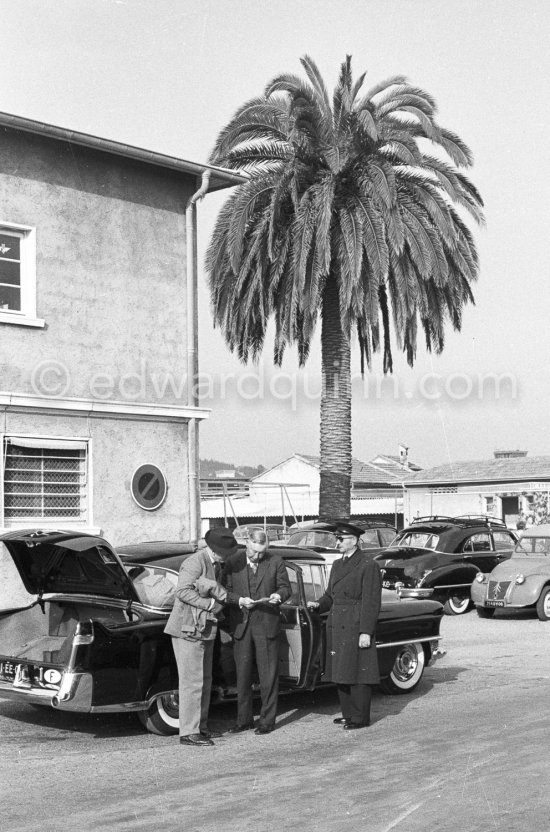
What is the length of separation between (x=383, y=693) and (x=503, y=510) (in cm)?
3513

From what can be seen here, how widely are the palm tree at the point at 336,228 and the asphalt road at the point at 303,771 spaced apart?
479 inches

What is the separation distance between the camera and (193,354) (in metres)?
16.1

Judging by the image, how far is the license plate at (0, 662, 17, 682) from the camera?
316 inches

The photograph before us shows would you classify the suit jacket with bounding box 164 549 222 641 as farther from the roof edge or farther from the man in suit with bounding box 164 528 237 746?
the roof edge

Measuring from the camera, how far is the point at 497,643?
14.2 meters

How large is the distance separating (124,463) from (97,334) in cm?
192

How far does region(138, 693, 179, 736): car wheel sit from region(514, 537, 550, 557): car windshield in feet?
36.7

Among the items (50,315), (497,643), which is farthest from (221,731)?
(50,315)

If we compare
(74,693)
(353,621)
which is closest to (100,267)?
(353,621)

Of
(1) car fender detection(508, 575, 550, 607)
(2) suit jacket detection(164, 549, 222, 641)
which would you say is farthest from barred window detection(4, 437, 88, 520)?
(1) car fender detection(508, 575, 550, 607)

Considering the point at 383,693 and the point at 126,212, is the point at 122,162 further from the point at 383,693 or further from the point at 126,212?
the point at 383,693

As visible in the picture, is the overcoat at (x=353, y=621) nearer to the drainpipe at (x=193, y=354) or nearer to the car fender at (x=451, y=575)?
the drainpipe at (x=193, y=354)

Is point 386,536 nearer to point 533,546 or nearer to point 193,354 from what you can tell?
point 533,546

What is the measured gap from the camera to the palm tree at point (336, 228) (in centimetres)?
2075
